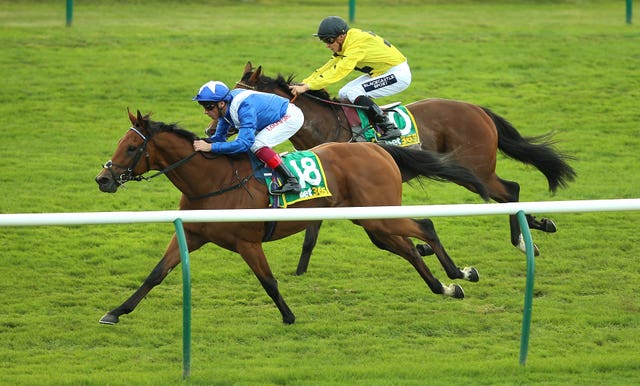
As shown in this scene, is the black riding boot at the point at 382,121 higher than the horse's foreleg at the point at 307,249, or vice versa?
the black riding boot at the point at 382,121

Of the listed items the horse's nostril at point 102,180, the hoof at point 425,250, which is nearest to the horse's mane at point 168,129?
the horse's nostril at point 102,180

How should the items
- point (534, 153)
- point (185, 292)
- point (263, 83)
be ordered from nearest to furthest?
point (185, 292) → point (263, 83) → point (534, 153)

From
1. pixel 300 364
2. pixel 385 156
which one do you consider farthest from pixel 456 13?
pixel 300 364

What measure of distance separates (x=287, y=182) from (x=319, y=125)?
5.42 ft

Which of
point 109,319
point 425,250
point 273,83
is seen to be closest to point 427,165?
point 425,250

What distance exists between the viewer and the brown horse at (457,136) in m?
8.73

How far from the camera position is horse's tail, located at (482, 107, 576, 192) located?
30.9 feet

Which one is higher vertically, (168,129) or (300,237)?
(168,129)

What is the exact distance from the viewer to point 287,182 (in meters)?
7.19

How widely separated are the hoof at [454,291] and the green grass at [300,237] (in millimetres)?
96

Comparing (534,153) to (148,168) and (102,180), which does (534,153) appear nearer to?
(148,168)

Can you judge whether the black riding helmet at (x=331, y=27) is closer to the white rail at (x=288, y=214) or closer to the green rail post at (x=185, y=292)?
the white rail at (x=288, y=214)

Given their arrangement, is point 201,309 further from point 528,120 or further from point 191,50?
point 191,50

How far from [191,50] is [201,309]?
856 cm
